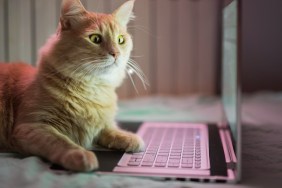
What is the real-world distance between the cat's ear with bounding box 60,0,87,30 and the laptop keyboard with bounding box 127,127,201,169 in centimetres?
41

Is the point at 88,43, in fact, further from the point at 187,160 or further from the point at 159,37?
the point at 159,37

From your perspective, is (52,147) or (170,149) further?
(170,149)

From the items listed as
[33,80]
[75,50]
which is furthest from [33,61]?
[75,50]

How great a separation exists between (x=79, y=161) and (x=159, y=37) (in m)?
1.05

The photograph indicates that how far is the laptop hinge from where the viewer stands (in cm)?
100

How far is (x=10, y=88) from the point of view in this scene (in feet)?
4.00

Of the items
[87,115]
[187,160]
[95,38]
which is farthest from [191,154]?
[95,38]

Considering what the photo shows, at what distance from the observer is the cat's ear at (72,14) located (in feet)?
3.59

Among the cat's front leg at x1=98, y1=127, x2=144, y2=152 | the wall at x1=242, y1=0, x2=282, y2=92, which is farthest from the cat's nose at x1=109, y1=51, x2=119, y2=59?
the wall at x1=242, y1=0, x2=282, y2=92

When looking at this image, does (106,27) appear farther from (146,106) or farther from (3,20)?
(146,106)

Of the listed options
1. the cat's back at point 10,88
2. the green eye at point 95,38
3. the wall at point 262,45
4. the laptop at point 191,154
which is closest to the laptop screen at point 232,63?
the laptop at point 191,154

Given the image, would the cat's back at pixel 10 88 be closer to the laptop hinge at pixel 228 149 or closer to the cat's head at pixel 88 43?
the cat's head at pixel 88 43

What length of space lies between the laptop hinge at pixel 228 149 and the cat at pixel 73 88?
0.25 metres

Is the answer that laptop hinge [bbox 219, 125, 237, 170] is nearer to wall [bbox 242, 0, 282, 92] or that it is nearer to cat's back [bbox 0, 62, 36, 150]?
cat's back [bbox 0, 62, 36, 150]
